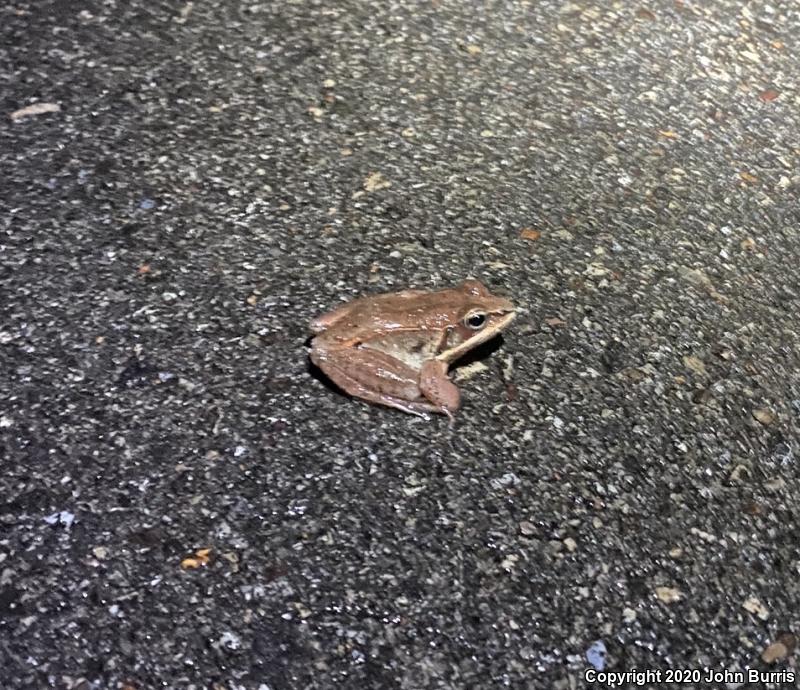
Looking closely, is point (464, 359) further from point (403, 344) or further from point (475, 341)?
point (403, 344)

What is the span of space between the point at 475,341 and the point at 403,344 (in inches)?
8.6

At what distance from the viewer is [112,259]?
2.95 metres

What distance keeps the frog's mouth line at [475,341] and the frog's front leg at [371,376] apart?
0.48 ft

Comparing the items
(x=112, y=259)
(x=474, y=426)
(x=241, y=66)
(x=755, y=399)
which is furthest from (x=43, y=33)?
(x=755, y=399)

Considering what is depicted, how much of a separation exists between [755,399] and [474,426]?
0.88m

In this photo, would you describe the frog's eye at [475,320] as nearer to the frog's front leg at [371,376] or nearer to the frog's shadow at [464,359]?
the frog's shadow at [464,359]

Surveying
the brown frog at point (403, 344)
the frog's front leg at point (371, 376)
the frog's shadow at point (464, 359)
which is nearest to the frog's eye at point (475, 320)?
the brown frog at point (403, 344)

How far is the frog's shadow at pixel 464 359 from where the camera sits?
8.79ft

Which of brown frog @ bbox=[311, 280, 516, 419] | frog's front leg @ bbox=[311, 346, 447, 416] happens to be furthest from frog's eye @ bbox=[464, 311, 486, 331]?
frog's front leg @ bbox=[311, 346, 447, 416]

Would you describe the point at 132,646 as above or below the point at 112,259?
below

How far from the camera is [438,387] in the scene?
2639mm

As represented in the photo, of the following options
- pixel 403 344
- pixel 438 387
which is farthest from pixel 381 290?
pixel 438 387

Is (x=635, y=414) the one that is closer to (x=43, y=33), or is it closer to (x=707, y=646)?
(x=707, y=646)

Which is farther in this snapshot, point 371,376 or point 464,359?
point 464,359
